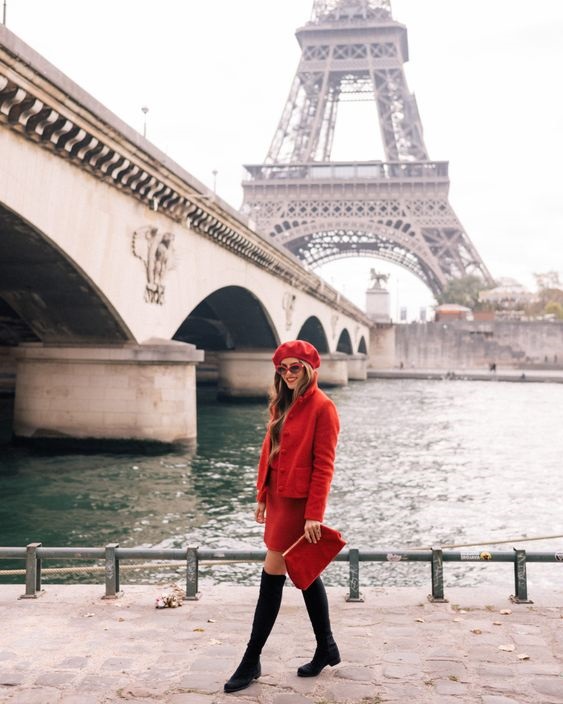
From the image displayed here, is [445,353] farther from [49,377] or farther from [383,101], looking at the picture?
[49,377]

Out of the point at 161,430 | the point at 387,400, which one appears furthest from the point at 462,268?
the point at 161,430

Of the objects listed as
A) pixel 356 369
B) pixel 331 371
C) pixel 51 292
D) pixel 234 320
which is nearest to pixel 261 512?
pixel 51 292

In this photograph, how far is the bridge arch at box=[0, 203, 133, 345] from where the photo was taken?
15.0 metres

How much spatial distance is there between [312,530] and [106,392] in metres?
14.6

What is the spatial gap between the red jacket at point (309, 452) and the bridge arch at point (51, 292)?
10.6 m

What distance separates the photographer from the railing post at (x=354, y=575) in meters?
5.72

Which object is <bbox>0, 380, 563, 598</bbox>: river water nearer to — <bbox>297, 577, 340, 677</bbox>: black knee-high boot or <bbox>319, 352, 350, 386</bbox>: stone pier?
<bbox>297, 577, 340, 677</bbox>: black knee-high boot

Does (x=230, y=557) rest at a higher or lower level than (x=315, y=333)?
lower

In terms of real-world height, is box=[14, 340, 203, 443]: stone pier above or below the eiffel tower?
below

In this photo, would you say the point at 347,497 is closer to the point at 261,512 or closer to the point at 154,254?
the point at 154,254

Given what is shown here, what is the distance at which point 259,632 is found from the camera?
442 cm

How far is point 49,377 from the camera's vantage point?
61.6 ft

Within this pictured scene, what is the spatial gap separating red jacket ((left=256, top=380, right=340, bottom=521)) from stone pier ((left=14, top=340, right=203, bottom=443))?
46.2ft

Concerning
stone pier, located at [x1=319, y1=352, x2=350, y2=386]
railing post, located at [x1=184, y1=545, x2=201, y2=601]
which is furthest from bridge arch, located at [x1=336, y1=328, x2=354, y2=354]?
railing post, located at [x1=184, y1=545, x2=201, y2=601]
